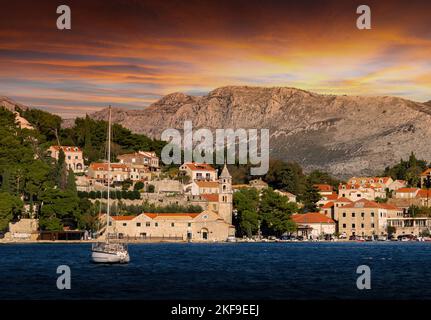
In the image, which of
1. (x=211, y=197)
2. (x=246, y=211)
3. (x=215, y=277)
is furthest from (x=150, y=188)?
(x=215, y=277)

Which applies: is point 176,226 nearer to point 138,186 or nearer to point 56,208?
point 56,208

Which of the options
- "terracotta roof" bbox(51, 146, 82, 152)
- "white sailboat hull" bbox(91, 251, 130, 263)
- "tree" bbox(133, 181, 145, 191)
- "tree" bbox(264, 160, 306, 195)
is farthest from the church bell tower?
"white sailboat hull" bbox(91, 251, 130, 263)

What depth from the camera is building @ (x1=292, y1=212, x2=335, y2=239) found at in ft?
343

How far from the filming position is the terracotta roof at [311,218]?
105 metres

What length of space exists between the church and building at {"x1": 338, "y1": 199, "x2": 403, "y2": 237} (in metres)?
17.7

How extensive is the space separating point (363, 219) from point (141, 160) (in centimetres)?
2717

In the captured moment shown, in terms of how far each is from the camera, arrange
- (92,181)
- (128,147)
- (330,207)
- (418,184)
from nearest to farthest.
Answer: (92,181) < (330,207) < (128,147) < (418,184)

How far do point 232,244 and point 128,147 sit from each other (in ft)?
124

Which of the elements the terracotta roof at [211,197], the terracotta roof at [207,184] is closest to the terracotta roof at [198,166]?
the terracotta roof at [207,184]

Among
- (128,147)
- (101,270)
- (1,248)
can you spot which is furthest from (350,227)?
(101,270)

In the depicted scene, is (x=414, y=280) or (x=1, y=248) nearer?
(x=414, y=280)

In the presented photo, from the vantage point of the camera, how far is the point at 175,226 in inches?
3701

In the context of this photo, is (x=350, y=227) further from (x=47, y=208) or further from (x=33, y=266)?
(x=33, y=266)

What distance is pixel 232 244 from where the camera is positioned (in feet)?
300
